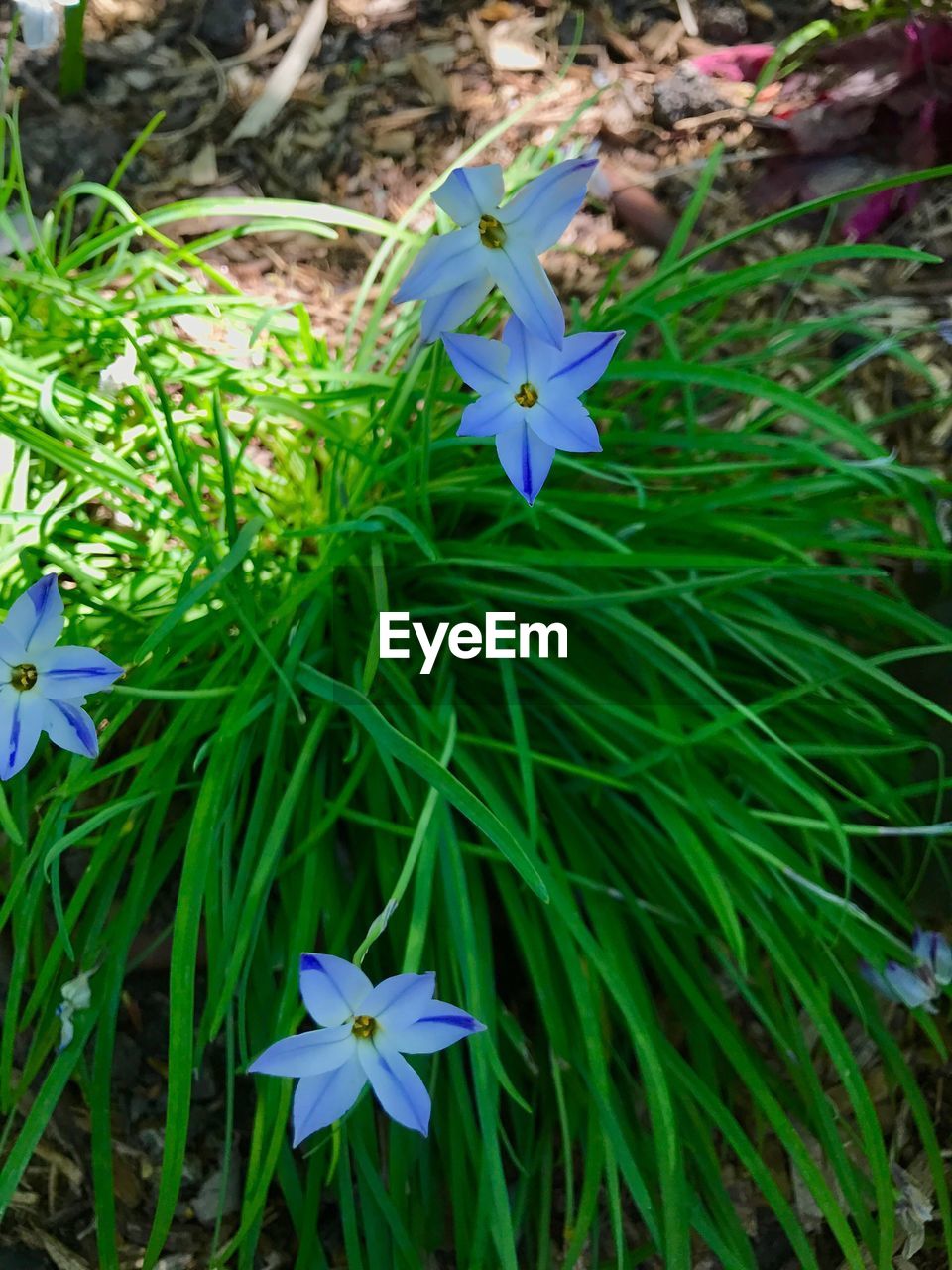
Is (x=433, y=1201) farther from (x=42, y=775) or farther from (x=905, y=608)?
(x=905, y=608)

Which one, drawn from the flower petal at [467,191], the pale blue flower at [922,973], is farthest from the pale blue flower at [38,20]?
the pale blue flower at [922,973]

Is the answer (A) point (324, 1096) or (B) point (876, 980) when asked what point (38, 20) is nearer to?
(A) point (324, 1096)

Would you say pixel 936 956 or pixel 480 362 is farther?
pixel 936 956

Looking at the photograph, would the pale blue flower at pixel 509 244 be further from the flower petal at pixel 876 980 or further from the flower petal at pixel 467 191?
the flower petal at pixel 876 980

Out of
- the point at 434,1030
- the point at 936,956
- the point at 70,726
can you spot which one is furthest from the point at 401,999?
the point at 936,956

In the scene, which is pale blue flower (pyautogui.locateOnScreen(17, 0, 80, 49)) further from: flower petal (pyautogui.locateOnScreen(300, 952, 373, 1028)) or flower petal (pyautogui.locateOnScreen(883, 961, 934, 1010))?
flower petal (pyautogui.locateOnScreen(883, 961, 934, 1010))

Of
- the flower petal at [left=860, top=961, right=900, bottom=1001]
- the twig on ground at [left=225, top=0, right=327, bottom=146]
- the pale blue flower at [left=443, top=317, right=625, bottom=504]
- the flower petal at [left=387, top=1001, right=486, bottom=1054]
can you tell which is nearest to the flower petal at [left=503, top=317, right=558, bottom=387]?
the pale blue flower at [left=443, top=317, right=625, bottom=504]
